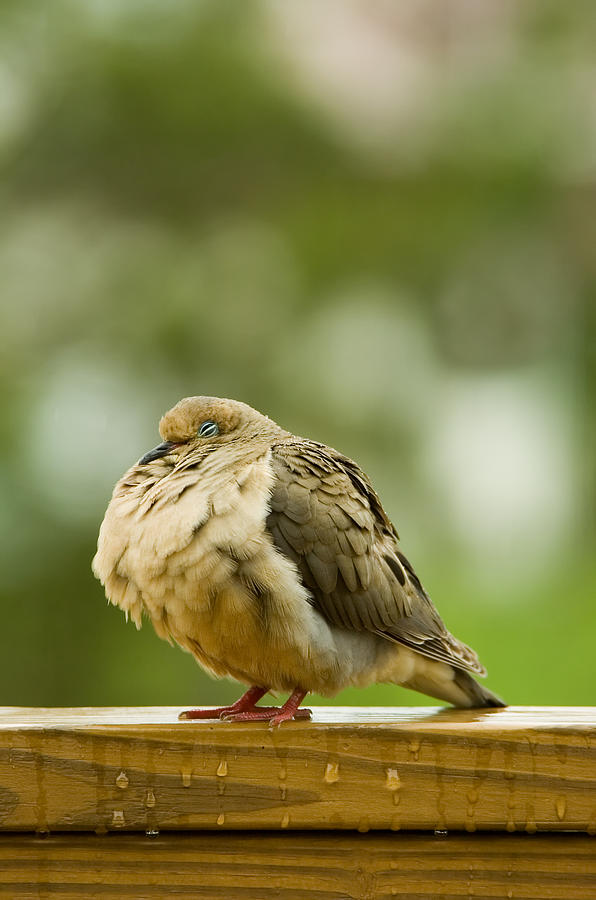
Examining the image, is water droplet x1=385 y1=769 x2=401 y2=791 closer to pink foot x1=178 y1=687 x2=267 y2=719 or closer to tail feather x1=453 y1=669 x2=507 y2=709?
pink foot x1=178 y1=687 x2=267 y2=719

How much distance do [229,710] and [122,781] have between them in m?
0.56

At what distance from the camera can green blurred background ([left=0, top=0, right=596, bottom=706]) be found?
4.19 meters

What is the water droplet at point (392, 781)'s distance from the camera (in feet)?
5.80

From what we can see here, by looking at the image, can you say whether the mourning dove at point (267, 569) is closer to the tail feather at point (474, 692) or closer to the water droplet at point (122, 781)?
the tail feather at point (474, 692)

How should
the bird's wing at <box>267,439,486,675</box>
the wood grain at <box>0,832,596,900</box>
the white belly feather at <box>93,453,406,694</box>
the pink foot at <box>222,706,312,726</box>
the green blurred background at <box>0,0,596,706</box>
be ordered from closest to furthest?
1. the wood grain at <box>0,832,596,900</box>
2. the pink foot at <box>222,706,312,726</box>
3. the white belly feather at <box>93,453,406,694</box>
4. the bird's wing at <box>267,439,486,675</box>
5. the green blurred background at <box>0,0,596,706</box>

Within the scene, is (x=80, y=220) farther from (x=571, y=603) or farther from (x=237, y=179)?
(x=571, y=603)

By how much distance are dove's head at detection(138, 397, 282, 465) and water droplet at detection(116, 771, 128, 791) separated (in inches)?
34.0

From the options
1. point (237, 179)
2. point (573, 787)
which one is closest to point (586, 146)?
point (237, 179)

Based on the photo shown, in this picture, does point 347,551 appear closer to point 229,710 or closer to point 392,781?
point 229,710

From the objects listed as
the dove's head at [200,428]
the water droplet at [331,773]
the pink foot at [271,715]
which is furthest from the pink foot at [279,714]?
the dove's head at [200,428]

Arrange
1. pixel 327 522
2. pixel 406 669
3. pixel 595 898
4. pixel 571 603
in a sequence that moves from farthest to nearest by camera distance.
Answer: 1. pixel 571 603
2. pixel 406 669
3. pixel 327 522
4. pixel 595 898

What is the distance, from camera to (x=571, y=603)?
4098mm

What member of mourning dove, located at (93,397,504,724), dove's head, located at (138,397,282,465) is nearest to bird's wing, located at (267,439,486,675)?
mourning dove, located at (93,397,504,724)

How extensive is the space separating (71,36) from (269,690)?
11.2 ft
